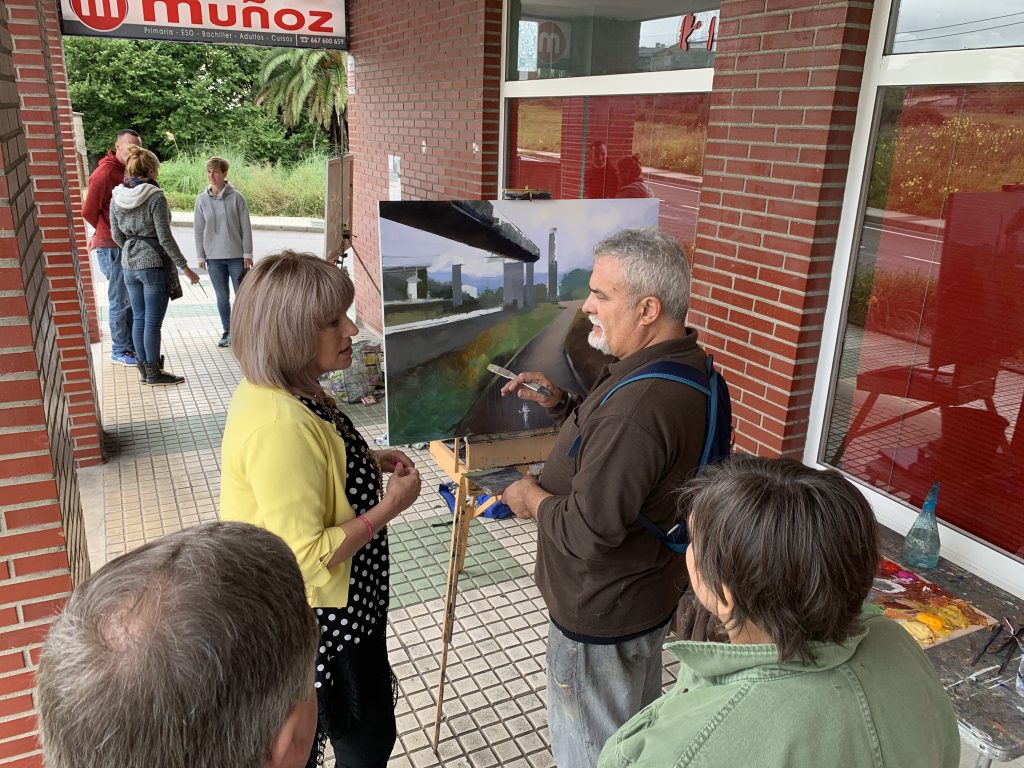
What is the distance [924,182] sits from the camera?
2.67m

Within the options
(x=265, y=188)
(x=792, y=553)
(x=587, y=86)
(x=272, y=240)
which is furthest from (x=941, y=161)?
(x=265, y=188)

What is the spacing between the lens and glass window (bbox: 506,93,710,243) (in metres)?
3.71

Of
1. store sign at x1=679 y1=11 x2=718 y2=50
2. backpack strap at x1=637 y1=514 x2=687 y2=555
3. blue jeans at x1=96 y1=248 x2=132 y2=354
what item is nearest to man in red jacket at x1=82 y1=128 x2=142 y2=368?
blue jeans at x1=96 y1=248 x2=132 y2=354

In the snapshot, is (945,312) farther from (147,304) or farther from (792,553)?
(147,304)

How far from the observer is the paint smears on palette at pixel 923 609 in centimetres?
212

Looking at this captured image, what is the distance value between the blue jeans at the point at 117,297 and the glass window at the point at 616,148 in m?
3.81

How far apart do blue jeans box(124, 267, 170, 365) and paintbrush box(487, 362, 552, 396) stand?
435cm

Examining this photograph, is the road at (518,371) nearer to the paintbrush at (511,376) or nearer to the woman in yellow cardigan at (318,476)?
the paintbrush at (511,376)

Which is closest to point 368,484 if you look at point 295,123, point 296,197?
point 296,197

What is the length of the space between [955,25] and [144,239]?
5962mm

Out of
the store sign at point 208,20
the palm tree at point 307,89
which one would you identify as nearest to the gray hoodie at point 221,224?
the store sign at point 208,20

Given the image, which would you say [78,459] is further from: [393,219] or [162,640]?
[162,640]

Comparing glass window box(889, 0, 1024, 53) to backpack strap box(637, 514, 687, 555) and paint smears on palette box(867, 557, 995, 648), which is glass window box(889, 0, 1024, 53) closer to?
paint smears on palette box(867, 557, 995, 648)

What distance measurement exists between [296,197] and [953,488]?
71.9ft
